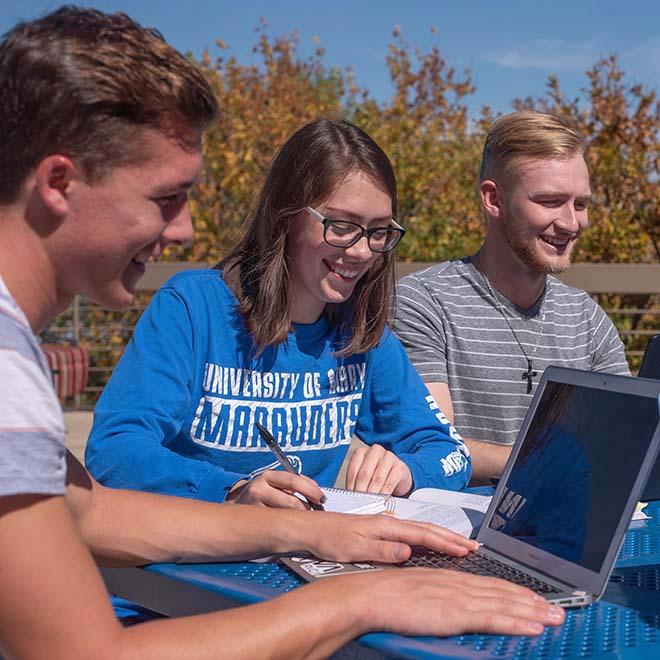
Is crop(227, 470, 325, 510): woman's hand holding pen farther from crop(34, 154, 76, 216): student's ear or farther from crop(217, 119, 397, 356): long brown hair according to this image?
crop(34, 154, 76, 216): student's ear

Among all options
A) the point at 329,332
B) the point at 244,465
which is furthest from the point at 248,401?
the point at 329,332

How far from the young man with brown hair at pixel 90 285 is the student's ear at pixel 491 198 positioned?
1990 mm

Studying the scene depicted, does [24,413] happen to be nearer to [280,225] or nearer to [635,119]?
[280,225]

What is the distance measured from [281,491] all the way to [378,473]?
1.10 feet

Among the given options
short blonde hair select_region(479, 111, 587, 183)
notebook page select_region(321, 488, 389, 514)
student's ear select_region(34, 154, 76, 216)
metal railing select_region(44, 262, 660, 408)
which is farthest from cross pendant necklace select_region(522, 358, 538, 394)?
metal railing select_region(44, 262, 660, 408)

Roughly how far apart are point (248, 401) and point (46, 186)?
47.0 inches

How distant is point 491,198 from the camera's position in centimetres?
338

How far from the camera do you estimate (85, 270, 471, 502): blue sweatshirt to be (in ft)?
7.04

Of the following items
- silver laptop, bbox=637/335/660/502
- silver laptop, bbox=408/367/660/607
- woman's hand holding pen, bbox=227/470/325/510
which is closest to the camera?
silver laptop, bbox=408/367/660/607

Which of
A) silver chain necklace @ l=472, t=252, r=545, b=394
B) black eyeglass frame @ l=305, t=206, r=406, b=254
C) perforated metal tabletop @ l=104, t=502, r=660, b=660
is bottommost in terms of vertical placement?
perforated metal tabletop @ l=104, t=502, r=660, b=660

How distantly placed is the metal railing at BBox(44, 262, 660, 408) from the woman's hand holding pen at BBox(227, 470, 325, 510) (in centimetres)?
431

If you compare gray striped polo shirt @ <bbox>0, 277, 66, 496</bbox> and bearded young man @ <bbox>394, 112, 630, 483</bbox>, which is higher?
bearded young man @ <bbox>394, 112, 630, 483</bbox>

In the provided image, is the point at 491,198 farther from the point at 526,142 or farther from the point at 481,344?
the point at 481,344

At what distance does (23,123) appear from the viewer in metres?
1.31
